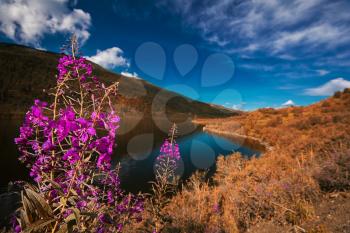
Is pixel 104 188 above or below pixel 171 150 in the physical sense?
below

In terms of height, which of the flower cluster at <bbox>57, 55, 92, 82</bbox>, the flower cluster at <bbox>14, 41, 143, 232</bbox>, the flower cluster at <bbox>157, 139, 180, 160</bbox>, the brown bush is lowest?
the brown bush

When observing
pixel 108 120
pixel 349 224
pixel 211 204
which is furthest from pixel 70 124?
pixel 211 204

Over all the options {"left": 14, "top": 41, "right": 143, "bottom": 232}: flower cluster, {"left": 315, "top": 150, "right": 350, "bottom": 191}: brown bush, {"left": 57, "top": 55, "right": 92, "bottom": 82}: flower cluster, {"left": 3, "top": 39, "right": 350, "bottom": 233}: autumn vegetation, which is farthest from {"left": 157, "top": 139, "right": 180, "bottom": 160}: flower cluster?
{"left": 315, "top": 150, "right": 350, "bottom": 191}: brown bush

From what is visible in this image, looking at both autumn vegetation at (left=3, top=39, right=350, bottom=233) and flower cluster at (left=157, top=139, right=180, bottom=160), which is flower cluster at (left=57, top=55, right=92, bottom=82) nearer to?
autumn vegetation at (left=3, top=39, right=350, bottom=233)

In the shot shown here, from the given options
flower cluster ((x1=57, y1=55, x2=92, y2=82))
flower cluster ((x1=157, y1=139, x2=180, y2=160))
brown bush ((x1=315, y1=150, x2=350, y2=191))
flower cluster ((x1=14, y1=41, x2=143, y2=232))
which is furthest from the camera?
brown bush ((x1=315, y1=150, x2=350, y2=191))

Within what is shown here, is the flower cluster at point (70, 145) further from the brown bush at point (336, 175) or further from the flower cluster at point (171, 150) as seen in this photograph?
the brown bush at point (336, 175)

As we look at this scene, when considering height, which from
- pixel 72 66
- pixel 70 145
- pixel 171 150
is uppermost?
pixel 72 66

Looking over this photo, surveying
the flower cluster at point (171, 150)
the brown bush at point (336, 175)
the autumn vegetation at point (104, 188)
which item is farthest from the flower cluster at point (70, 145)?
the brown bush at point (336, 175)

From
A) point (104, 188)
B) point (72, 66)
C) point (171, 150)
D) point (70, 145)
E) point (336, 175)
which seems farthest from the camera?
point (336, 175)

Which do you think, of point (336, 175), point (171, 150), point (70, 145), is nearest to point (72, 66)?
point (70, 145)

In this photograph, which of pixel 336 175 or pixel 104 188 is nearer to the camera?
pixel 104 188

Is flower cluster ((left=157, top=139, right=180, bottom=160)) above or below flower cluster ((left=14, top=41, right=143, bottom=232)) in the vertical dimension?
below

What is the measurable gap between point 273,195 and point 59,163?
16.9 feet

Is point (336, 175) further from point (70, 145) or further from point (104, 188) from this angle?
point (70, 145)
